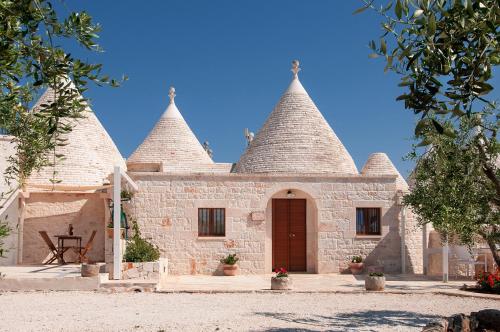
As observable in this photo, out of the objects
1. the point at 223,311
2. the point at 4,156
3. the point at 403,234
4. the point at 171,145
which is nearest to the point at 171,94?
the point at 171,145

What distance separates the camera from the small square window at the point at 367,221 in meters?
15.4

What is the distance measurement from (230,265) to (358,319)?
6652 mm

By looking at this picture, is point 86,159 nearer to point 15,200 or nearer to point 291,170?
point 15,200

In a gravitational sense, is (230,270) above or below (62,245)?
below

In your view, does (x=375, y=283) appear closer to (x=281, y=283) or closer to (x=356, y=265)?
(x=281, y=283)

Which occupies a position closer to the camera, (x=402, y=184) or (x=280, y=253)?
(x=280, y=253)

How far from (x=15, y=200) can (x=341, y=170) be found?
9629mm

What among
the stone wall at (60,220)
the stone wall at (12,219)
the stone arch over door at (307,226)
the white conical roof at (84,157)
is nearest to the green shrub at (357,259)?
the stone arch over door at (307,226)

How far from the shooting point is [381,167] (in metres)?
20.4

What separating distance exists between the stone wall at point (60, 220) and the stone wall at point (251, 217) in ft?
8.97

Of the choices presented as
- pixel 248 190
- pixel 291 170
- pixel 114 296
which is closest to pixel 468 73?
pixel 114 296

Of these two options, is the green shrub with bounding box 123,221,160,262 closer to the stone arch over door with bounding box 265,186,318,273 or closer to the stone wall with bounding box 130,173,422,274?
the stone wall with bounding box 130,173,422,274

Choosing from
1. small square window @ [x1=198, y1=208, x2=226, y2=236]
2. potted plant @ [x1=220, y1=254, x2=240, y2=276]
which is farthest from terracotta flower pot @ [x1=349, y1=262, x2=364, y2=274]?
small square window @ [x1=198, y1=208, x2=226, y2=236]

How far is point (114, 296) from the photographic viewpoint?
10523mm
